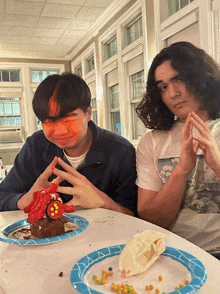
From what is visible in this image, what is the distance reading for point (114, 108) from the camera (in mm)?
6172

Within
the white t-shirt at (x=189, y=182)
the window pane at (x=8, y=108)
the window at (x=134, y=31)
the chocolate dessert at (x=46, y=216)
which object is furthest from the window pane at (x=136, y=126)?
the window pane at (x=8, y=108)

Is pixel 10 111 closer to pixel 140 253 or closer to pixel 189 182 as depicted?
pixel 189 182

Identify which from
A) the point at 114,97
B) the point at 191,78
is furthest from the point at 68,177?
the point at 114,97

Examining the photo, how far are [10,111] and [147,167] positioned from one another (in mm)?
7555

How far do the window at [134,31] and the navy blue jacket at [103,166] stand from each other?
3758mm

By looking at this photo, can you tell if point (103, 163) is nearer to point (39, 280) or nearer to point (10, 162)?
point (39, 280)

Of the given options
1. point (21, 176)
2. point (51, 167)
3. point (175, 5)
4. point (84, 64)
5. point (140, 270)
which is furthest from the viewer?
point (84, 64)

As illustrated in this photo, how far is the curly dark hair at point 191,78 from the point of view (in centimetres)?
134

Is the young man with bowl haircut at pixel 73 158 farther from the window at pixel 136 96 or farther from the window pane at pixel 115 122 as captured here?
the window pane at pixel 115 122

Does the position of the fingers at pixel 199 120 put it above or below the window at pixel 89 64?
below

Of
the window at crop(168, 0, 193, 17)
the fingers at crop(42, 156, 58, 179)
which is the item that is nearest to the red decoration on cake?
the fingers at crop(42, 156, 58, 179)

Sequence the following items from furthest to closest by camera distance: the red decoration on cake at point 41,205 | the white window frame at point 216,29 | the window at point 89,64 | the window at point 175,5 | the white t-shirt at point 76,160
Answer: the window at point 89,64 → the window at point 175,5 → the white window frame at point 216,29 → the white t-shirt at point 76,160 → the red decoration on cake at point 41,205

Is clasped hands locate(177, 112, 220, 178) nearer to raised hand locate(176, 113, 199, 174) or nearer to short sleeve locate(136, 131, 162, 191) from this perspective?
raised hand locate(176, 113, 199, 174)

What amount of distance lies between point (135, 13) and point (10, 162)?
526cm
